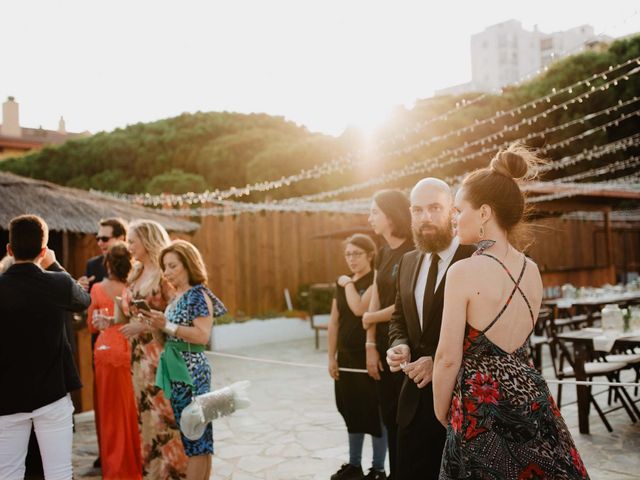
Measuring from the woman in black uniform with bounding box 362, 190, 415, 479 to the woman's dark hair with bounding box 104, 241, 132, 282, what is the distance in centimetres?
190

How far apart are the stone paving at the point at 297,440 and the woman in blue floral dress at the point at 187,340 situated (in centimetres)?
92

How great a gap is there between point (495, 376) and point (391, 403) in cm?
149

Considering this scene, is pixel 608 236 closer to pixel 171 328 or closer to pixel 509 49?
pixel 171 328

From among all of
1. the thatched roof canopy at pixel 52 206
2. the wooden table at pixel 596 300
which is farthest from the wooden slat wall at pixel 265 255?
the wooden table at pixel 596 300

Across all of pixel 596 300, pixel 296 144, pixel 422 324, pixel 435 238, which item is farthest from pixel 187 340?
pixel 296 144

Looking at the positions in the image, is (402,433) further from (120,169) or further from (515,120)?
(120,169)

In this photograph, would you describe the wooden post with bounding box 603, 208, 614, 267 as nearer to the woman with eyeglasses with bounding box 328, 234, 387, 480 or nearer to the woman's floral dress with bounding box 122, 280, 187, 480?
the woman with eyeglasses with bounding box 328, 234, 387, 480

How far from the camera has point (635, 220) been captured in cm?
2088

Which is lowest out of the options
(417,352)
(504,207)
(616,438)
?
(616,438)

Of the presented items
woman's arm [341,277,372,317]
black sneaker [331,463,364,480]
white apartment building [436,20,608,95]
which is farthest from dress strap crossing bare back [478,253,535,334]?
white apartment building [436,20,608,95]

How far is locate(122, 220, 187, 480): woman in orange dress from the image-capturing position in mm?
3674

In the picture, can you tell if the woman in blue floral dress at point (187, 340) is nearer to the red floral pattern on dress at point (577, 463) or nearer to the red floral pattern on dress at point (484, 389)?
the red floral pattern on dress at point (484, 389)

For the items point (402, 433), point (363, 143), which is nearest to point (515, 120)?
point (363, 143)

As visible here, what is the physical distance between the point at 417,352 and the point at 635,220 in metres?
21.4
